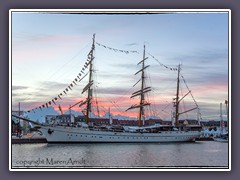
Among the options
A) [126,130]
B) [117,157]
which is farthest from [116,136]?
[117,157]

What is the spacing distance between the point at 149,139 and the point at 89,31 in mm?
2145

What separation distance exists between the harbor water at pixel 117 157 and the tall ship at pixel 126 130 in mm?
289

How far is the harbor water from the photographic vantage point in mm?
6855

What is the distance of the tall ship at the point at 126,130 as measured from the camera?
23.5 feet

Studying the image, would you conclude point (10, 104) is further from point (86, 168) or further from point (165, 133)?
point (165, 133)

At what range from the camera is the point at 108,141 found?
8102 millimetres

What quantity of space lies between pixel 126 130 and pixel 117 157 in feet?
3.20

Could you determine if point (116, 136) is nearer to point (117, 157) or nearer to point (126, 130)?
point (126, 130)

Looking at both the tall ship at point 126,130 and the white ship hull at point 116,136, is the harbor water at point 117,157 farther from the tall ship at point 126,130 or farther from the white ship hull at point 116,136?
the white ship hull at point 116,136

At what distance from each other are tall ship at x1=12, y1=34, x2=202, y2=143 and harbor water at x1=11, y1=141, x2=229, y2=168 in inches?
11.4

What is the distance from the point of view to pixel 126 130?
26.2ft

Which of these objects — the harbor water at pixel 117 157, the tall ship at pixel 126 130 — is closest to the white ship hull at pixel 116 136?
the tall ship at pixel 126 130

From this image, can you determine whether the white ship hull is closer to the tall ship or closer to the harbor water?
the tall ship
